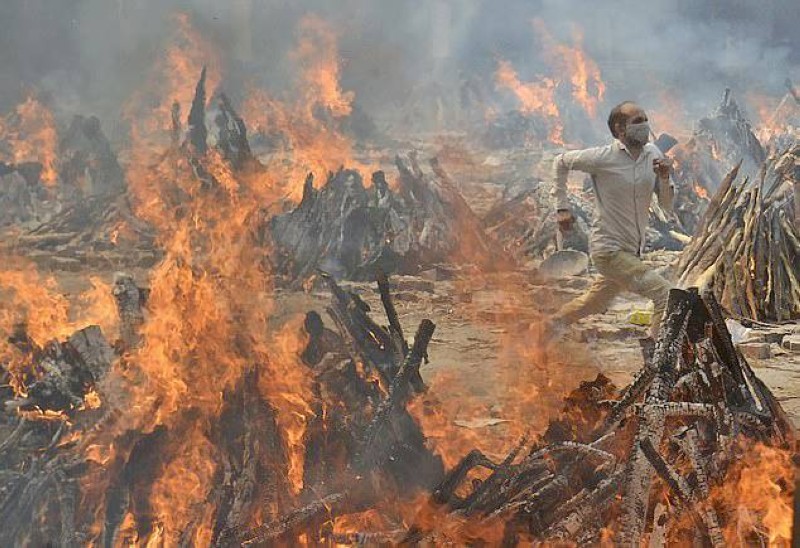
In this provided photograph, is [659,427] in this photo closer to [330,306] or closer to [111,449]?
[330,306]

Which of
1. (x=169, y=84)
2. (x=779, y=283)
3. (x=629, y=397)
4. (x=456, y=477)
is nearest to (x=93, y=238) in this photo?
(x=169, y=84)

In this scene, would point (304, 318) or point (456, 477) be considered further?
point (304, 318)

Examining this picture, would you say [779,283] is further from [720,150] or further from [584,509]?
[584,509]

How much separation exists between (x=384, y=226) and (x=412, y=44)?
1077mm

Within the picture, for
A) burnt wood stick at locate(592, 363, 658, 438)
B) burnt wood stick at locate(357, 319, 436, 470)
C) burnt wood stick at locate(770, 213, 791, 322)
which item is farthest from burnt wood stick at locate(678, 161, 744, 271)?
burnt wood stick at locate(357, 319, 436, 470)

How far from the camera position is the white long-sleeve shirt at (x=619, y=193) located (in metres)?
4.02

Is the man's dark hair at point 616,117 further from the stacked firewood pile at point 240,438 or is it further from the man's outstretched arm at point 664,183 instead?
the stacked firewood pile at point 240,438

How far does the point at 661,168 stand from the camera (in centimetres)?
396

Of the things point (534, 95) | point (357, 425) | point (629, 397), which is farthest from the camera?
point (534, 95)

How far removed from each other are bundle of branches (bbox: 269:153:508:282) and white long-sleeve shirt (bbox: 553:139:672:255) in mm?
680

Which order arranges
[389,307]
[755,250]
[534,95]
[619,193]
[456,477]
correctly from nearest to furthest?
1. [456,477]
2. [619,193]
3. [755,250]
4. [389,307]
5. [534,95]

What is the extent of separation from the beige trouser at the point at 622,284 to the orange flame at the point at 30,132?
123 inches

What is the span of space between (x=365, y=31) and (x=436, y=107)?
0.60 meters

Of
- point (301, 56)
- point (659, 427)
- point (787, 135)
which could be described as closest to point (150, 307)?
point (301, 56)
